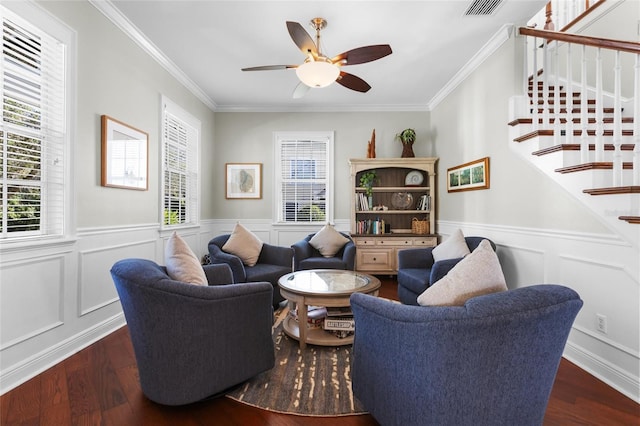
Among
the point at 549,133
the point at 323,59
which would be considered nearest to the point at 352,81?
the point at 323,59

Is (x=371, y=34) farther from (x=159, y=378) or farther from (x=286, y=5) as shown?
(x=159, y=378)

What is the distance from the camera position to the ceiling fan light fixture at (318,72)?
2.65 metres

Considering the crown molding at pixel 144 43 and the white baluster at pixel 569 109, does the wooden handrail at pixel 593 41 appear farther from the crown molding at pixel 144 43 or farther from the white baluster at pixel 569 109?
the crown molding at pixel 144 43

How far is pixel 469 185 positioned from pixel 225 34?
330cm

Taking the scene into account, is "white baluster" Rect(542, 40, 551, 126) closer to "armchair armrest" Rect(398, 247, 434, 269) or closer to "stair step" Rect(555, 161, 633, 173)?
"stair step" Rect(555, 161, 633, 173)

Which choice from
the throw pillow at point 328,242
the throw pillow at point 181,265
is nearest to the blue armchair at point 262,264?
the throw pillow at point 328,242

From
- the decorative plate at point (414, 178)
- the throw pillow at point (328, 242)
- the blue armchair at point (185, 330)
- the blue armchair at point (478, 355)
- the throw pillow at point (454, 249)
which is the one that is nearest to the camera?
the blue armchair at point (478, 355)

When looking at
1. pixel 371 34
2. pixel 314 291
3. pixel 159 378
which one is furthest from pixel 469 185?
pixel 159 378

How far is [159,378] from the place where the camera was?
173 cm

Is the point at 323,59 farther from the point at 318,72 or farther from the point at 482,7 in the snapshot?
the point at 482,7

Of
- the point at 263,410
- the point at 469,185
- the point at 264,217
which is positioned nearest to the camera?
the point at 263,410

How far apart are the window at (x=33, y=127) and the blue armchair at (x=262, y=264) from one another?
4.68 ft

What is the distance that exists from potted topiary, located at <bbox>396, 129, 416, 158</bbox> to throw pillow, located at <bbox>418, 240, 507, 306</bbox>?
12.7 ft

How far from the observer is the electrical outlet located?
86.5 inches
